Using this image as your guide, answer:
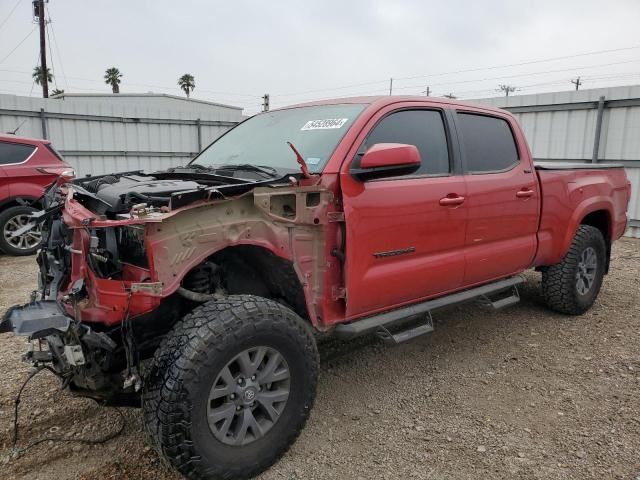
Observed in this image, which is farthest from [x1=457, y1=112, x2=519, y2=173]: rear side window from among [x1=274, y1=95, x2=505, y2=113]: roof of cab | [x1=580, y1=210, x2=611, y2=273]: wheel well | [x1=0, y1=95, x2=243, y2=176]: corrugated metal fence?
[x1=0, y1=95, x2=243, y2=176]: corrugated metal fence

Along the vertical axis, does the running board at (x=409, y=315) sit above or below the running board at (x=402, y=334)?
above

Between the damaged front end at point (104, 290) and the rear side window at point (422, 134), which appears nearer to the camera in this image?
the damaged front end at point (104, 290)

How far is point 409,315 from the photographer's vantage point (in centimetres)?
339

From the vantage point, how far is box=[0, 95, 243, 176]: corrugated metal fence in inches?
419

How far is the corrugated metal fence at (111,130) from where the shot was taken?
10641 mm

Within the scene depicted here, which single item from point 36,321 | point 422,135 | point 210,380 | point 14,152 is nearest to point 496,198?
point 422,135

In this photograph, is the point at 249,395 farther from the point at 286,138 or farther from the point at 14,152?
the point at 14,152

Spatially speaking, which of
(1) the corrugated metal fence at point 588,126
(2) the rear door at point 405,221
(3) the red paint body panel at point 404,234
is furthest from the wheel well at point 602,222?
(1) the corrugated metal fence at point 588,126

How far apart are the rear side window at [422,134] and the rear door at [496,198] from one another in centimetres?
22

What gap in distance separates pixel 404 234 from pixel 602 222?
3.17m

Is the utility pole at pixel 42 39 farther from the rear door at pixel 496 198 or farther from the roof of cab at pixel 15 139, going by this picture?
the rear door at pixel 496 198

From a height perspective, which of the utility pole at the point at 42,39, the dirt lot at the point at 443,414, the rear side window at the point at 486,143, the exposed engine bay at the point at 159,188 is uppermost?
the utility pole at the point at 42,39

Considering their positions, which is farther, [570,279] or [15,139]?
[15,139]

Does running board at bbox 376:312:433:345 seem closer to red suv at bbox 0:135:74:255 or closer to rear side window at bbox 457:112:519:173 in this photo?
rear side window at bbox 457:112:519:173
